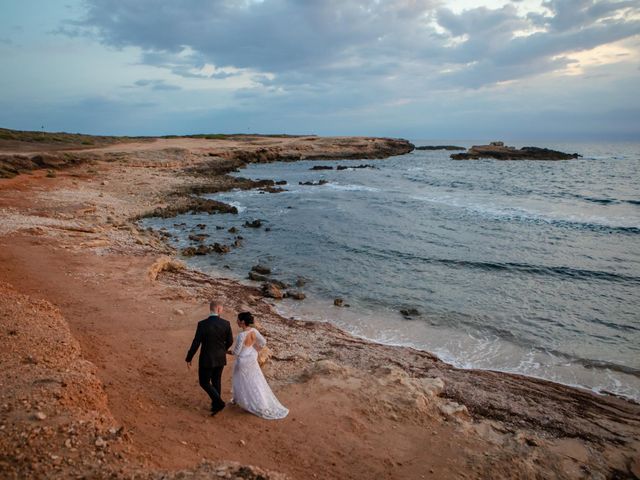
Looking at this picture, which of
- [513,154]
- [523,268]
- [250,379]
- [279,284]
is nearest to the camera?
[250,379]

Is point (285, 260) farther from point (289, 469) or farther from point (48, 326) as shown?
point (289, 469)

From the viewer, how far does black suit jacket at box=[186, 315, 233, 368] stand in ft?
21.9

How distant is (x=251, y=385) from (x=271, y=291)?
8461 millimetres

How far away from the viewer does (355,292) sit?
16.5 metres


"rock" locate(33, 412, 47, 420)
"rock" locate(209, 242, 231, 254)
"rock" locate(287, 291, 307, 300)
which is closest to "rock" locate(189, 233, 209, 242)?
"rock" locate(209, 242, 231, 254)

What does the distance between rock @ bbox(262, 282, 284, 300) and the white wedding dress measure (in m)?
8.13

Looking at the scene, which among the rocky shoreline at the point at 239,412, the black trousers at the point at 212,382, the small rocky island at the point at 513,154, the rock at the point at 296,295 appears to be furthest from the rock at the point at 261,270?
the small rocky island at the point at 513,154

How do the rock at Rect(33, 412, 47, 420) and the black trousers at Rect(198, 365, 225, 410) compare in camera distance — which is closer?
the rock at Rect(33, 412, 47, 420)

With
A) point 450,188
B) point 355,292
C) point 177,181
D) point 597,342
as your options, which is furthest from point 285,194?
point 597,342

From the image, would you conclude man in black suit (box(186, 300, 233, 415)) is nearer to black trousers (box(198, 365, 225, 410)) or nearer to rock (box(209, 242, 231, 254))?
black trousers (box(198, 365, 225, 410))

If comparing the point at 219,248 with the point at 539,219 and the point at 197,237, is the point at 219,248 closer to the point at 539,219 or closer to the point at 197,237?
the point at 197,237

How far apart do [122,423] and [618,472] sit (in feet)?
25.9

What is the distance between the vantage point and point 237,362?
271 inches

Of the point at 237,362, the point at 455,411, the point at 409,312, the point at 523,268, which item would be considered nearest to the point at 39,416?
the point at 237,362
